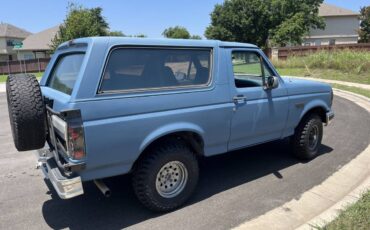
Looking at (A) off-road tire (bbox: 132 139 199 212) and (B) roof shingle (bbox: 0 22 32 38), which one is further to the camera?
(B) roof shingle (bbox: 0 22 32 38)

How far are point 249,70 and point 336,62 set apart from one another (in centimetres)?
1837

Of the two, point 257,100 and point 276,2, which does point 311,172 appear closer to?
point 257,100

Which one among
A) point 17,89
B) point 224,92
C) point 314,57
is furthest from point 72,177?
point 314,57

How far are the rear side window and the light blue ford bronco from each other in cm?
1

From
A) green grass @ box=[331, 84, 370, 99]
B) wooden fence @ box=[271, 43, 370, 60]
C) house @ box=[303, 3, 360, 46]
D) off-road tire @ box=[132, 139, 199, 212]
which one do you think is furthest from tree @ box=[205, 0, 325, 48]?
off-road tire @ box=[132, 139, 199, 212]

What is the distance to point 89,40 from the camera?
11.7 feet

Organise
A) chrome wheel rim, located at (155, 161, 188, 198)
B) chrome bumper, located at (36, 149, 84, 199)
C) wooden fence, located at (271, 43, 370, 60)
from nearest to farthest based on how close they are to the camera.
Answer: chrome bumper, located at (36, 149, 84, 199), chrome wheel rim, located at (155, 161, 188, 198), wooden fence, located at (271, 43, 370, 60)

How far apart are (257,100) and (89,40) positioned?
2400 mm

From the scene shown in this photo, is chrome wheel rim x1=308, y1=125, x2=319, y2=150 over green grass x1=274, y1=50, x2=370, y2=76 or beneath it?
beneath

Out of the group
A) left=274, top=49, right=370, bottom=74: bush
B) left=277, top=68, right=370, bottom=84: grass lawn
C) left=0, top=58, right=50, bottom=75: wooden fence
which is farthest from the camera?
left=0, top=58, right=50, bottom=75: wooden fence

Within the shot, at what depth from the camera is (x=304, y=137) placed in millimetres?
5543

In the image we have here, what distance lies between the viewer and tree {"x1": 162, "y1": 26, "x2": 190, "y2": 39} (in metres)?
103

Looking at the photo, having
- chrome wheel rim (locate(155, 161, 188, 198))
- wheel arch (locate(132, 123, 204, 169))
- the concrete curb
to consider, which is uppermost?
wheel arch (locate(132, 123, 204, 169))

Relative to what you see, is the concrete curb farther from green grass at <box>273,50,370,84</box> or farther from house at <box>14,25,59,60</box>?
house at <box>14,25,59,60</box>
